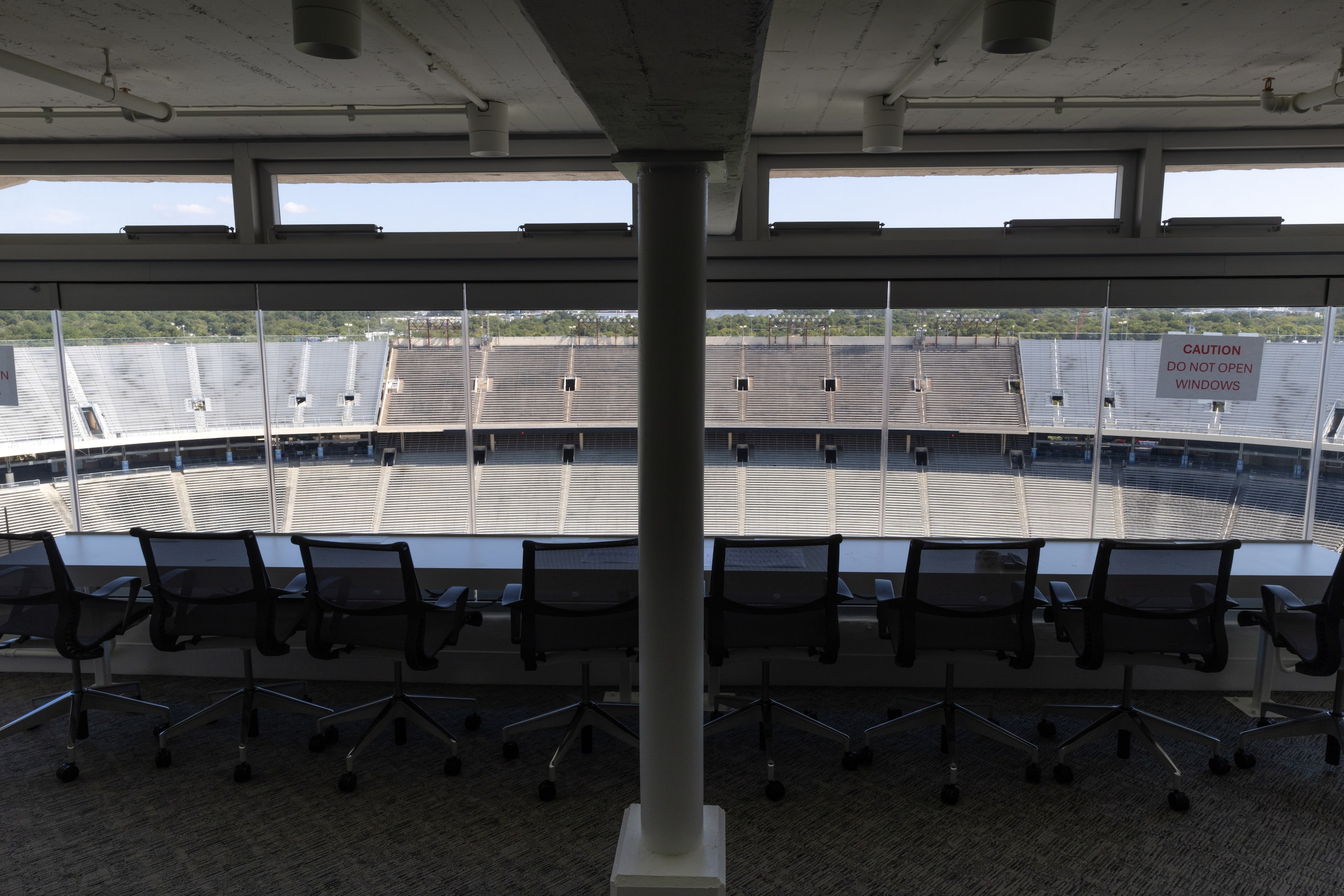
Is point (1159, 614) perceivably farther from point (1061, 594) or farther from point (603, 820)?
point (603, 820)

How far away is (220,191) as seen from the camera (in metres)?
4.45

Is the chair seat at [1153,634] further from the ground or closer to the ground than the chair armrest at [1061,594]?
closer to the ground

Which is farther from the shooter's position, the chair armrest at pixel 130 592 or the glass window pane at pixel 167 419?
the glass window pane at pixel 167 419

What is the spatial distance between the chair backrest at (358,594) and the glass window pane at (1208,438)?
3770 mm

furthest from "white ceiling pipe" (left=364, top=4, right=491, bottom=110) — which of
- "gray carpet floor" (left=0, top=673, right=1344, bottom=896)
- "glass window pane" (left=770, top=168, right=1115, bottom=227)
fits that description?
"gray carpet floor" (left=0, top=673, right=1344, bottom=896)

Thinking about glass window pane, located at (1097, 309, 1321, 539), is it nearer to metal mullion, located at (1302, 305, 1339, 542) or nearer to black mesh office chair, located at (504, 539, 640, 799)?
metal mullion, located at (1302, 305, 1339, 542)

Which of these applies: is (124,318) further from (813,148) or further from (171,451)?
(813,148)

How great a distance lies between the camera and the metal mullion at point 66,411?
469 centimetres

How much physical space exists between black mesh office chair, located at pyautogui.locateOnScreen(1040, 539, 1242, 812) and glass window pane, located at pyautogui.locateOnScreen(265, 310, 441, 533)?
10.7ft

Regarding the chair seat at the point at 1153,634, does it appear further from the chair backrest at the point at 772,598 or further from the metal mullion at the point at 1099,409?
the metal mullion at the point at 1099,409

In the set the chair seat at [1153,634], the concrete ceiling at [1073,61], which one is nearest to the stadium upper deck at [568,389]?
the concrete ceiling at [1073,61]

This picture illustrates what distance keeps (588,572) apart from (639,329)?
3.82 feet

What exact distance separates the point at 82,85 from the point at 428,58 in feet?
4.12

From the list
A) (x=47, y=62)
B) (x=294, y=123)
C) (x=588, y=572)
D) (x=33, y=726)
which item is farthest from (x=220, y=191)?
(x=588, y=572)
